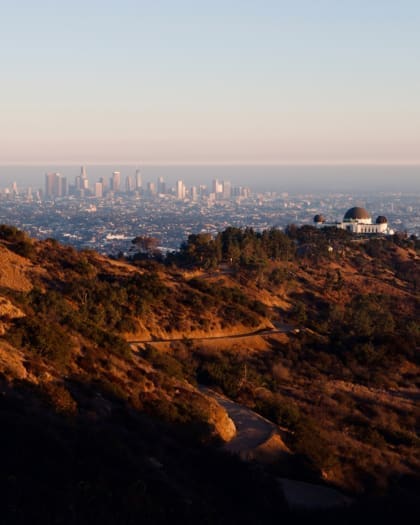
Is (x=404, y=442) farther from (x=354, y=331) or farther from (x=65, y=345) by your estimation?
(x=354, y=331)

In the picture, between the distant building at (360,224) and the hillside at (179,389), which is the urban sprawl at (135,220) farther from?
the hillside at (179,389)

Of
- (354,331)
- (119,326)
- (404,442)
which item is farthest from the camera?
(354,331)

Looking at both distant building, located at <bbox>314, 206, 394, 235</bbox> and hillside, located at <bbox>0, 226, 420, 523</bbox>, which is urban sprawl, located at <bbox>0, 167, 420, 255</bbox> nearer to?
distant building, located at <bbox>314, 206, 394, 235</bbox>

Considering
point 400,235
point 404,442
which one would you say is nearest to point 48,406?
point 404,442

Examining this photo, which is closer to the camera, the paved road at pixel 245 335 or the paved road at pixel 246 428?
the paved road at pixel 246 428

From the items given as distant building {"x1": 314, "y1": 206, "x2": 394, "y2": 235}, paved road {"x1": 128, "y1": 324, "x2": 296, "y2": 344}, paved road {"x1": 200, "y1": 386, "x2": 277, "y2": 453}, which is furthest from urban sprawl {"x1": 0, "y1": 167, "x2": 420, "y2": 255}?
paved road {"x1": 200, "y1": 386, "x2": 277, "y2": 453}

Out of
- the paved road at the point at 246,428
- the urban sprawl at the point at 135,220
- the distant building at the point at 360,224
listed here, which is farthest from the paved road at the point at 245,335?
the urban sprawl at the point at 135,220

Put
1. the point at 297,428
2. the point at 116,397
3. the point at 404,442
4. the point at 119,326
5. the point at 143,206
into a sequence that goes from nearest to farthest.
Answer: the point at 116,397, the point at 297,428, the point at 404,442, the point at 119,326, the point at 143,206

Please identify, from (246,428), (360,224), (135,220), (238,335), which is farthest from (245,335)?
(135,220)
